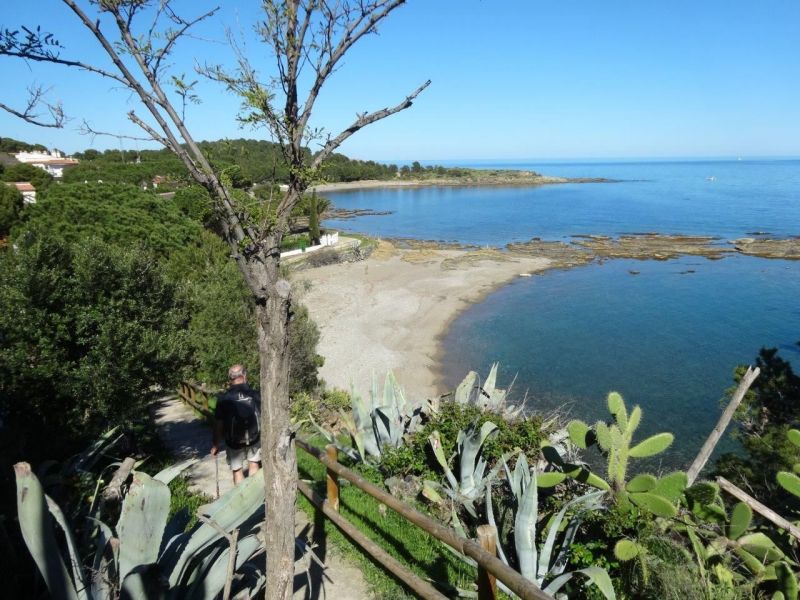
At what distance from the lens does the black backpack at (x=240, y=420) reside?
589 centimetres

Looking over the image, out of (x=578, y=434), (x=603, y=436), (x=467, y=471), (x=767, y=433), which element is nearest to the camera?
(x=603, y=436)

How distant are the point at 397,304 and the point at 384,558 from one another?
A: 24.5 m

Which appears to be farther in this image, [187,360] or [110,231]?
[110,231]

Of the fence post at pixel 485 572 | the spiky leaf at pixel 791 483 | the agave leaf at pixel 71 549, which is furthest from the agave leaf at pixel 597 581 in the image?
the agave leaf at pixel 71 549

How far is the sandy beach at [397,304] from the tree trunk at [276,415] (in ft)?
35.7

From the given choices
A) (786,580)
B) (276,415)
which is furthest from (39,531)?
(786,580)

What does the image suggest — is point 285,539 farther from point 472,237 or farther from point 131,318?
point 472,237

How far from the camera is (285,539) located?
283cm

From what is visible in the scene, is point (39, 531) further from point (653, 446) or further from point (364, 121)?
point (653, 446)

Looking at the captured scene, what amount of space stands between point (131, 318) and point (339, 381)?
39.5 ft

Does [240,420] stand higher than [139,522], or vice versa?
[139,522]

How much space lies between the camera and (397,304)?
2858cm

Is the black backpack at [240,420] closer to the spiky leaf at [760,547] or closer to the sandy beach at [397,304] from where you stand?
the spiky leaf at [760,547]

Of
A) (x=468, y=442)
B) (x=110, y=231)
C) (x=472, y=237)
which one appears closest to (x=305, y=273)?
(x=110, y=231)
